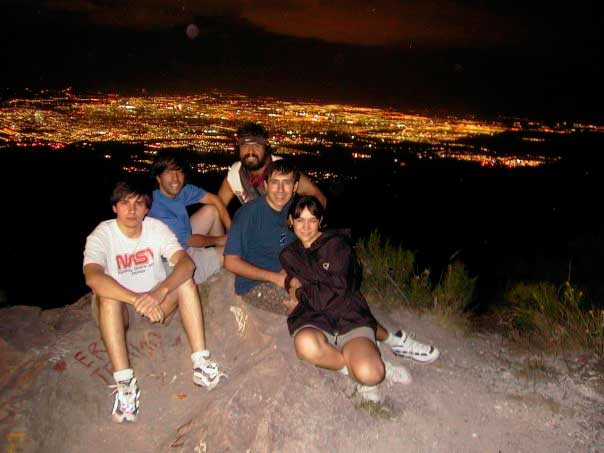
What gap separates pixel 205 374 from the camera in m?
3.20

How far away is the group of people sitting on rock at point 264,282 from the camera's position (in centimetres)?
283

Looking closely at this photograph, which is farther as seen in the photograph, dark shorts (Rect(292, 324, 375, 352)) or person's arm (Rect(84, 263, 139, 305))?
person's arm (Rect(84, 263, 139, 305))

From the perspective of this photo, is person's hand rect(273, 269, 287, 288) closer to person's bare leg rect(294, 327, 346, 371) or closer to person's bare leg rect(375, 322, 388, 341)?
person's bare leg rect(294, 327, 346, 371)

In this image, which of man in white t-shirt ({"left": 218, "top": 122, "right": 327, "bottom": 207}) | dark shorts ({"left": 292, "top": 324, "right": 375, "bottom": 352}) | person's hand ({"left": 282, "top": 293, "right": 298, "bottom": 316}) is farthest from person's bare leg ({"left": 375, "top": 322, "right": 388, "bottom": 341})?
man in white t-shirt ({"left": 218, "top": 122, "right": 327, "bottom": 207})

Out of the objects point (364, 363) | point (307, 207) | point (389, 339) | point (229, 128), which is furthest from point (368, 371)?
point (229, 128)

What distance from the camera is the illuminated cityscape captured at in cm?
4162

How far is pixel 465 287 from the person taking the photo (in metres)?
4.69

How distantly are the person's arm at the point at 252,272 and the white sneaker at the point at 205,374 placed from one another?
2.13ft

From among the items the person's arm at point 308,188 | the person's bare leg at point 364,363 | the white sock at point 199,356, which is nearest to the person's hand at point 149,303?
the white sock at point 199,356

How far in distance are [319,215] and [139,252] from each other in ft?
4.45

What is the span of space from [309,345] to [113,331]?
138 centimetres

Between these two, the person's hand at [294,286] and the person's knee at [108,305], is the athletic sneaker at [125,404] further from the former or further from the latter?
the person's hand at [294,286]

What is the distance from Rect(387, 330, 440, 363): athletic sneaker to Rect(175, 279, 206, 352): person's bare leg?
1.32 meters

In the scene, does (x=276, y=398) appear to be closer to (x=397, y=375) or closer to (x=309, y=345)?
(x=309, y=345)
